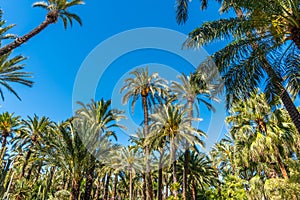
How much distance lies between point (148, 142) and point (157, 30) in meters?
10.5

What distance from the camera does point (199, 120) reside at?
21.2m

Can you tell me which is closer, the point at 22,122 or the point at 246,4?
the point at 246,4

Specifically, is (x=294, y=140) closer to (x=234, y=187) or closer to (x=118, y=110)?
(x=234, y=187)

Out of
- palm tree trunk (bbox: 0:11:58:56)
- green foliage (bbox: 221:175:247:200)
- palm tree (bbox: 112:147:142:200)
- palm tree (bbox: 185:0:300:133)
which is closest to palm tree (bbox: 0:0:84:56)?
palm tree trunk (bbox: 0:11:58:56)

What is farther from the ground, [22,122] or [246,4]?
[22,122]

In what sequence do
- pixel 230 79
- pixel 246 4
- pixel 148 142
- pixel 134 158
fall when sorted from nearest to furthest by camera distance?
pixel 246 4, pixel 230 79, pixel 148 142, pixel 134 158

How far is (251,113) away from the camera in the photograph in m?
17.6

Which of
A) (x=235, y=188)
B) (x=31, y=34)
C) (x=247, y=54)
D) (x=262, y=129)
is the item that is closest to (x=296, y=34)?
(x=247, y=54)

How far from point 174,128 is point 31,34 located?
44.2ft

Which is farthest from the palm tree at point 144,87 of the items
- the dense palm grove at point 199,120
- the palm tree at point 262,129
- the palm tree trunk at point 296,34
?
the palm tree trunk at point 296,34

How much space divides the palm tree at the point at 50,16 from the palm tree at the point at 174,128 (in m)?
11.1

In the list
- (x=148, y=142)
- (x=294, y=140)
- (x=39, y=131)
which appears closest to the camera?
(x=294, y=140)

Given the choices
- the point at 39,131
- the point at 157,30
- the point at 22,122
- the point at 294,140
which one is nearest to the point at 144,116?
the point at 157,30

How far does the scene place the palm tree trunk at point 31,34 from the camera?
12916 mm
